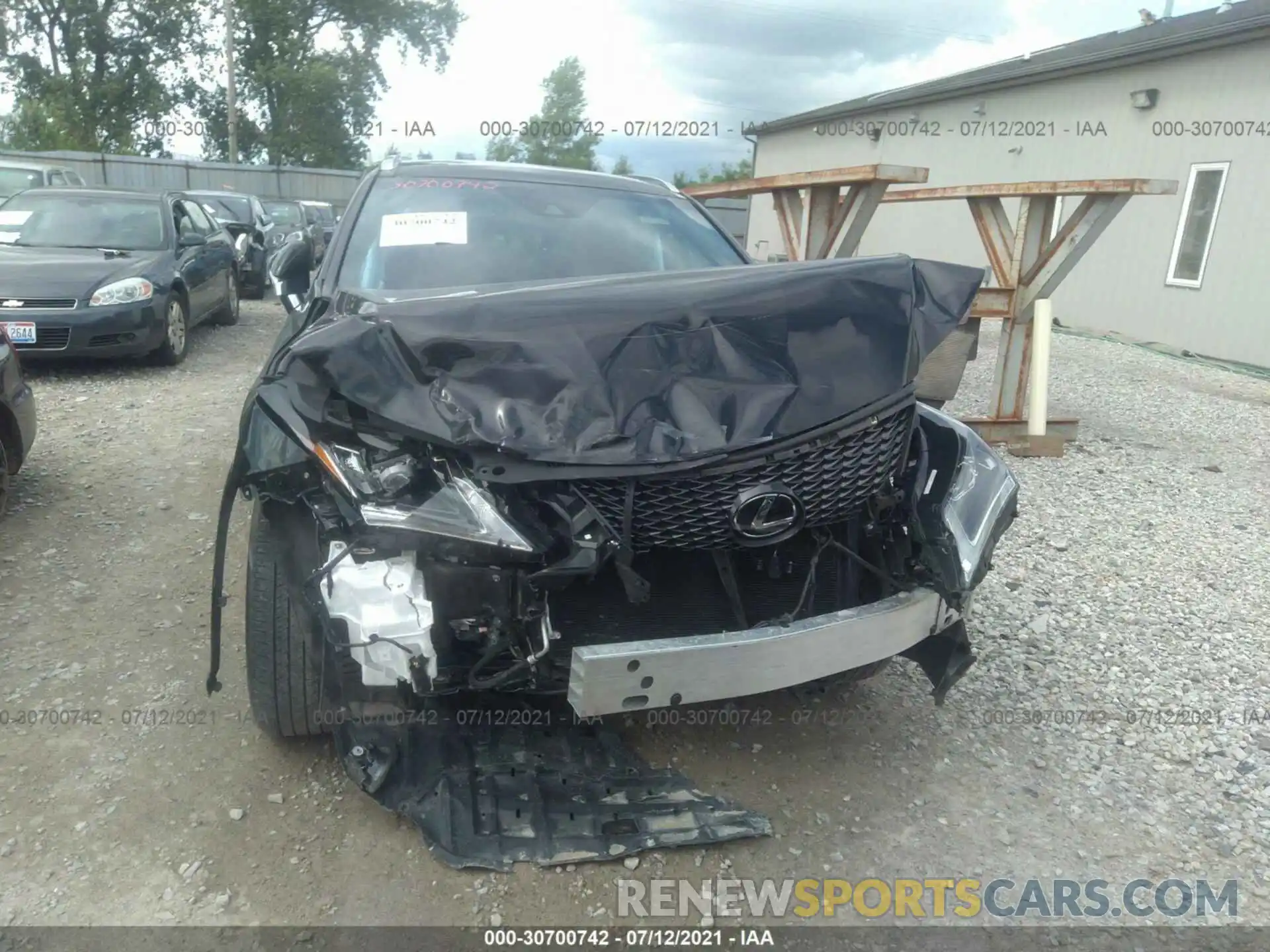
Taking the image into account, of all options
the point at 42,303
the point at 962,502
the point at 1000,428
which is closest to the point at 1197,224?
the point at 1000,428

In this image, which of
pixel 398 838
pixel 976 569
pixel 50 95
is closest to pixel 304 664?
pixel 398 838

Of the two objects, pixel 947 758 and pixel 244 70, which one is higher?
pixel 244 70

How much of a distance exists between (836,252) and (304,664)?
198 inches

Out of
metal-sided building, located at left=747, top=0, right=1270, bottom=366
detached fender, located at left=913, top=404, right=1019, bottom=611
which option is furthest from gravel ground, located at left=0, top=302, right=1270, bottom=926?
metal-sided building, located at left=747, top=0, right=1270, bottom=366

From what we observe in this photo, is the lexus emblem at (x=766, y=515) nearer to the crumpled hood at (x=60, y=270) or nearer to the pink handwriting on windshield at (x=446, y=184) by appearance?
the pink handwriting on windshield at (x=446, y=184)

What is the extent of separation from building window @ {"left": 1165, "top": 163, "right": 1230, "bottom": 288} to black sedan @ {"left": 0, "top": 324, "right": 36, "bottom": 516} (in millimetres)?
12271

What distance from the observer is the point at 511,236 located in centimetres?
355

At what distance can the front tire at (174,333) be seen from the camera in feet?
24.5

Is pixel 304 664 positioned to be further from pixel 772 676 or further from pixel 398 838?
pixel 772 676

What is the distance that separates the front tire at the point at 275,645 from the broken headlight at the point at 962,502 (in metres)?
1.74

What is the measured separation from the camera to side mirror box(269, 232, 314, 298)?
3596 mm

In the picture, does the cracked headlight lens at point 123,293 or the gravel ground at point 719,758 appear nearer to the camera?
the gravel ground at point 719,758

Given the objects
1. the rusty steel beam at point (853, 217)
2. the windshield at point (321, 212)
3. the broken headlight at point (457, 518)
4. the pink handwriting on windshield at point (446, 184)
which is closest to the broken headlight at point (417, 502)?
the broken headlight at point (457, 518)

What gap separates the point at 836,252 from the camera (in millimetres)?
6484
